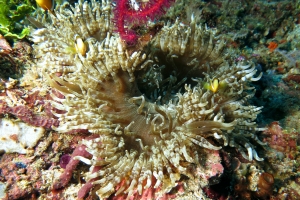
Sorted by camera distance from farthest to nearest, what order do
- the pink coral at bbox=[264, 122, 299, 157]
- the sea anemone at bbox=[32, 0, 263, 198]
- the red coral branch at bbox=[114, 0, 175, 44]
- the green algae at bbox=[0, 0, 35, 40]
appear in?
1. the green algae at bbox=[0, 0, 35, 40]
2. the pink coral at bbox=[264, 122, 299, 157]
3. the red coral branch at bbox=[114, 0, 175, 44]
4. the sea anemone at bbox=[32, 0, 263, 198]

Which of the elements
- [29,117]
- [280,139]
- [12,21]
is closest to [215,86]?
[280,139]

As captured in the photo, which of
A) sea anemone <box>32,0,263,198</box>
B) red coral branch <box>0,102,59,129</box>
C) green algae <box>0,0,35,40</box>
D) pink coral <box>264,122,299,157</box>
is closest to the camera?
sea anemone <box>32,0,263,198</box>

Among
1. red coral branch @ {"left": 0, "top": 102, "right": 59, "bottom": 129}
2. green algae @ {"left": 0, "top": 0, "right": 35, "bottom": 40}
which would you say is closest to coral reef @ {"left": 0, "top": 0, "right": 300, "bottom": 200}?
red coral branch @ {"left": 0, "top": 102, "right": 59, "bottom": 129}

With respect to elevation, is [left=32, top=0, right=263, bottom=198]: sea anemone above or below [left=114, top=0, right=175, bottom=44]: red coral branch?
below

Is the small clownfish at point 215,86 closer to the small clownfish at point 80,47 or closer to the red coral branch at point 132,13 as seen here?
the red coral branch at point 132,13

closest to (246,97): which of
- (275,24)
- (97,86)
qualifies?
(97,86)

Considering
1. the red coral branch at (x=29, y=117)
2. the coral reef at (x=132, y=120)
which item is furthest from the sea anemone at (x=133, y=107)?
the red coral branch at (x=29, y=117)

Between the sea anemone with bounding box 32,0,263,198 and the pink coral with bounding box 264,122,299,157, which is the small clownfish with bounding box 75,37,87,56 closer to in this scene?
the sea anemone with bounding box 32,0,263,198
